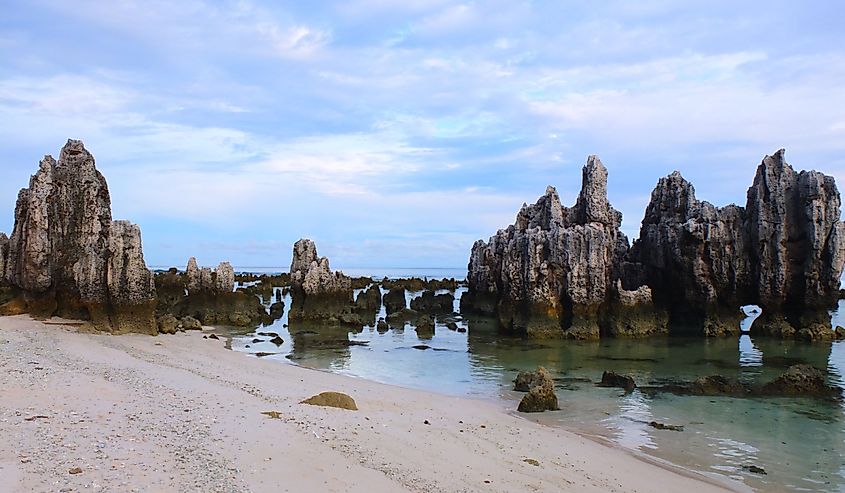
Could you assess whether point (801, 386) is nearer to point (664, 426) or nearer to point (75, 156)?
point (664, 426)

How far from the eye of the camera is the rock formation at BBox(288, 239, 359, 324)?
41.6 meters

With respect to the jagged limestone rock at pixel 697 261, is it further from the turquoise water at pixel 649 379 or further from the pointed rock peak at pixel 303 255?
the pointed rock peak at pixel 303 255

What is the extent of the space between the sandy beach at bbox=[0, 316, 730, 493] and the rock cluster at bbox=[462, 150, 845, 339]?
20.2 m

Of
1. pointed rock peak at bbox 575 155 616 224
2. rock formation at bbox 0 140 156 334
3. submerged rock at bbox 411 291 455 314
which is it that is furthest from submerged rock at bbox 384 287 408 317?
rock formation at bbox 0 140 156 334

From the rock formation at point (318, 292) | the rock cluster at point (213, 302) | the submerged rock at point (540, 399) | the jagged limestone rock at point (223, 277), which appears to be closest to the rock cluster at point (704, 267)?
the rock formation at point (318, 292)

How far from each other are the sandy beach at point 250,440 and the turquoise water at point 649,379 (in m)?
1.84

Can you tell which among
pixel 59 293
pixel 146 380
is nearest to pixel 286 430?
pixel 146 380

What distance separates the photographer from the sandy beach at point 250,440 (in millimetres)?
7027

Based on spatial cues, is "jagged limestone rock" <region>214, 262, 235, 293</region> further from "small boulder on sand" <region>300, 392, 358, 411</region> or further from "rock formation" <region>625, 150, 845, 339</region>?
"small boulder on sand" <region>300, 392, 358, 411</region>

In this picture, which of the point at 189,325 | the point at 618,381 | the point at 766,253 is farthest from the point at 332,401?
the point at 766,253

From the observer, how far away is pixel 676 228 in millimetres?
39438

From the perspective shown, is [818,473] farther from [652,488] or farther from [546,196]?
[546,196]

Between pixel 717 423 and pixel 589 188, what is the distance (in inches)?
1084

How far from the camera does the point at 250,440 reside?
8805 mm
